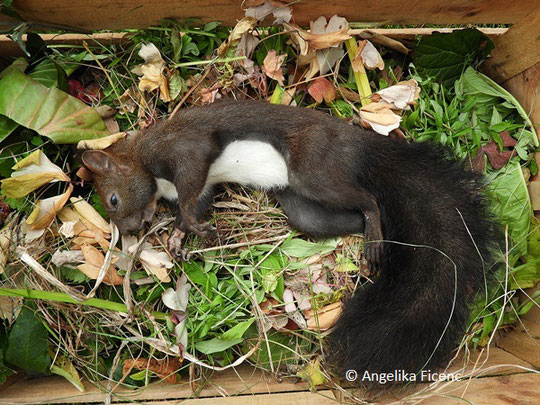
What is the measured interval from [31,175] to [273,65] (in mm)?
1385

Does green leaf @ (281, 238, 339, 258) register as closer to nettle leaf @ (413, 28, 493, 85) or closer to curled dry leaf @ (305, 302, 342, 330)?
curled dry leaf @ (305, 302, 342, 330)

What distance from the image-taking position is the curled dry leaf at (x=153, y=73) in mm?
2473

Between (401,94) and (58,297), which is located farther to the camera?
(401,94)

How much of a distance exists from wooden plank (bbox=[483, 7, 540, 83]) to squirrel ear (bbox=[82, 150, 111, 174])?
2209 millimetres

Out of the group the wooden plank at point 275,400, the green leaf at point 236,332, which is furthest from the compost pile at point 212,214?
the wooden plank at point 275,400

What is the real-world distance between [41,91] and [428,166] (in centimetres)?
199

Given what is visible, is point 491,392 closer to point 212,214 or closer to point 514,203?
point 514,203

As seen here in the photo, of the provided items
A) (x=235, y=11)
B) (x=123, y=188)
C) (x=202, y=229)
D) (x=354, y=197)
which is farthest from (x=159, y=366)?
(x=235, y=11)

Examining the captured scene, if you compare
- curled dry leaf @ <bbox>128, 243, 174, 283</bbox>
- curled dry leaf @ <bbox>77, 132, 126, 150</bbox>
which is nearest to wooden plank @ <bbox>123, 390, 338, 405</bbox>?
curled dry leaf @ <bbox>128, 243, 174, 283</bbox>

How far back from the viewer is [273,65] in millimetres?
2480

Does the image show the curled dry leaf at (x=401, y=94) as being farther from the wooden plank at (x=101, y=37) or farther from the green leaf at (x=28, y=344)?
the green leaf at (x=28, y=344)

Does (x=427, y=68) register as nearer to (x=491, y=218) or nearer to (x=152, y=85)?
(x=491, y=218)

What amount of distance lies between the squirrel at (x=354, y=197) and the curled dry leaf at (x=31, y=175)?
0.68ft

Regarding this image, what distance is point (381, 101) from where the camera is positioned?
8.25 feet
